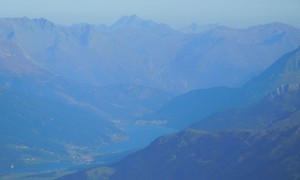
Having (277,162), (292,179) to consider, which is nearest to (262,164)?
(277,162)

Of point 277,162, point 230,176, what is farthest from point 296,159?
point 230,176

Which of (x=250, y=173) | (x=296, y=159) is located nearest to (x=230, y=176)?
(x=250, y=173)

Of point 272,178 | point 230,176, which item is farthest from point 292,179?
point 230,176

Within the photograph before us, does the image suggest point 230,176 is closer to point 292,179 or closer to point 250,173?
point 250,173

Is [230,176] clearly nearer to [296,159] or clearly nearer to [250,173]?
[250,173]

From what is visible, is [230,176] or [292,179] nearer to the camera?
[292,179]

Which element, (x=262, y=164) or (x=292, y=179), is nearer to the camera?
(x=292, y=179)
